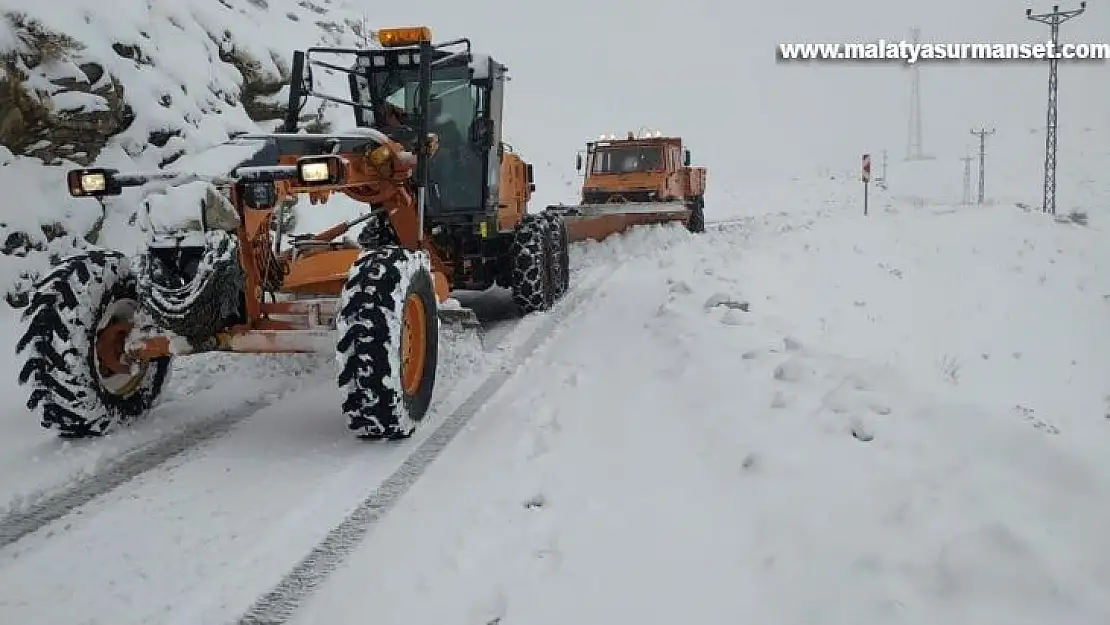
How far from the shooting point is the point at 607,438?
14.7 feet

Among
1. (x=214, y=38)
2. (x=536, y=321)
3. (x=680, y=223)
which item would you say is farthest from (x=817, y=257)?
(x=214, y=38)

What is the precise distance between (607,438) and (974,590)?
90.2 inches

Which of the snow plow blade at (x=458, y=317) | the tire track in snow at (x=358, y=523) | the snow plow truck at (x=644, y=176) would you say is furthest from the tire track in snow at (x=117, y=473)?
the snow plow truck at (x=644, y=176)

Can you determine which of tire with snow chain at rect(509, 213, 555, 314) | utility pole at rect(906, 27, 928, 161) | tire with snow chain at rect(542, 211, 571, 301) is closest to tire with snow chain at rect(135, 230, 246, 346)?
tire with snow chain at rect(509, 213, 555, 314)

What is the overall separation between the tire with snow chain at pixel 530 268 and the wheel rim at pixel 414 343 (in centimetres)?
354

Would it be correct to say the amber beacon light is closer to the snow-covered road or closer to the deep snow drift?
the snow-covered road

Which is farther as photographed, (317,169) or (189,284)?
(317,169)

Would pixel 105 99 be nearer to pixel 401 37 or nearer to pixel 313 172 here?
pixel 401 37

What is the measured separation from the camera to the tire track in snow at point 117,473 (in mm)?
3529

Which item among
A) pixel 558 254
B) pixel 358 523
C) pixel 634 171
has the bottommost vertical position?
pixel 358 523

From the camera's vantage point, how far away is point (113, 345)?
469cm

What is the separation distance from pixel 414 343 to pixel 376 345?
0.73 metres

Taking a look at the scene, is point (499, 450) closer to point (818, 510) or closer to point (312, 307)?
point (312, 307)

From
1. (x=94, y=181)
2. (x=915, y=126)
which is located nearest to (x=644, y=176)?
(x=94, y=181)
